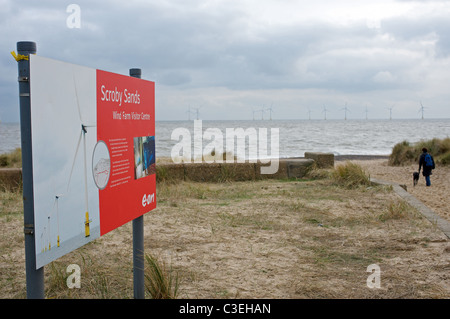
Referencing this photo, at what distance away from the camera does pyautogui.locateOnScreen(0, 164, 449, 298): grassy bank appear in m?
3.73

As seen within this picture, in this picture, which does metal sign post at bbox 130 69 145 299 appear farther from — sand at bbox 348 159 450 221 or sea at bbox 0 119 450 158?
sea at bbox 0 119 450 158

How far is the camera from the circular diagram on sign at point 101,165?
8.97 ft

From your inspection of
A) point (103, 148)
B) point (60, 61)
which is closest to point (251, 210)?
point (103, 148)

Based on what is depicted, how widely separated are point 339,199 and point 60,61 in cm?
653

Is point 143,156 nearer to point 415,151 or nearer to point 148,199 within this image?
point 148,199

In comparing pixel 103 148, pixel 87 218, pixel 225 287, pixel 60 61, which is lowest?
pixel 225 287

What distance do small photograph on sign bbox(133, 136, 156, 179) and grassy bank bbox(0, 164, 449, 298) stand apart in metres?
0.72

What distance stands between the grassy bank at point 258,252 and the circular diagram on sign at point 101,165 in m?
0.97

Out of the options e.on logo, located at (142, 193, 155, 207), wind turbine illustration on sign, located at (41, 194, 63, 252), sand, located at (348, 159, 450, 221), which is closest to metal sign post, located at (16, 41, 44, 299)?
wind turbine illustration on sign, located at (41, 194, 63, 252)

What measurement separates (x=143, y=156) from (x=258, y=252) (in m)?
1.98

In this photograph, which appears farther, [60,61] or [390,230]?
[390,230]
